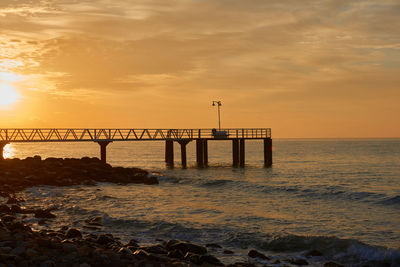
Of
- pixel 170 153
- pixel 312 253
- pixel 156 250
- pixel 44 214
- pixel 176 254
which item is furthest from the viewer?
pixel 170 153

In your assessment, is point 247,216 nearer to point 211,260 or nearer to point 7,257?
point 211,260

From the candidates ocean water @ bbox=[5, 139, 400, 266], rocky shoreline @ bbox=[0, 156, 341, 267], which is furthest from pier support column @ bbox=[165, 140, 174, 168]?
rocky shoreline @ bbox=[0, 156, 341, 267]

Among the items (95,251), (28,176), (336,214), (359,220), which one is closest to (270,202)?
(336,214)

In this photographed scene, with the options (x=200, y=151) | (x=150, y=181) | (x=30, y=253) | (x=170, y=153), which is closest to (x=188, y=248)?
(x=30, y=253)

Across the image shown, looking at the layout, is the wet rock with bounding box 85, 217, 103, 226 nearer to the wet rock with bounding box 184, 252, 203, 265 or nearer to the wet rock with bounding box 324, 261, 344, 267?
the wet rock with bounding box 184, 252, 203, 265

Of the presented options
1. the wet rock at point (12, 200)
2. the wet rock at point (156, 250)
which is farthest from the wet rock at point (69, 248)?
the wet rock at point (12, 200)

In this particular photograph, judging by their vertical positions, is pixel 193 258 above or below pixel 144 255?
below

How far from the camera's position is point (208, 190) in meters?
28.0

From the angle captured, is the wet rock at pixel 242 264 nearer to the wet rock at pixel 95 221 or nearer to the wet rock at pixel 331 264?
the wet rock at pixel 331 264

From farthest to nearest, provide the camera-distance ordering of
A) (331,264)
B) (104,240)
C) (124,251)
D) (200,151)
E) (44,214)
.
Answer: (200,151), (44,214), (104,240), (331,264), (124,251)

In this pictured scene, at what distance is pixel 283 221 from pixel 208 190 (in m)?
10.9

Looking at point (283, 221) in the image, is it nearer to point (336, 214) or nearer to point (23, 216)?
point (336, 214)

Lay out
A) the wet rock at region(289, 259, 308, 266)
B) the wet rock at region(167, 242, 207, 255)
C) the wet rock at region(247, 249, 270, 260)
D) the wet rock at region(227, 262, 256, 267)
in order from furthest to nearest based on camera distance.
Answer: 1. the wet rock at region(247, 249, 270, 260)
2. the wet rock at region(167, 242, 207, 255)
3. the wet rock at region(289, 259, 308, 266)
4. the wet rock at region(227, 262, 256, 267)

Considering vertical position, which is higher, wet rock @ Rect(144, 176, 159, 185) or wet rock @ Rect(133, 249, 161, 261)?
wet rock @ Rect(133, 249, 161, 261)
